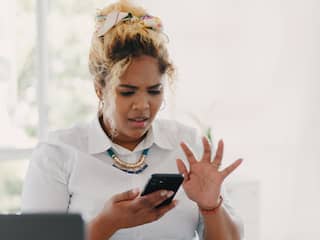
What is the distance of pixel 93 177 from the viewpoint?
1.87 m

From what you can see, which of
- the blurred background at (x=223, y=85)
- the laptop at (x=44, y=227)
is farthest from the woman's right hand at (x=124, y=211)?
A: the blurred background at (x=223, y=85)

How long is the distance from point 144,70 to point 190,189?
0.37 m

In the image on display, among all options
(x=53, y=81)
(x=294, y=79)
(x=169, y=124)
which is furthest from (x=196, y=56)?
(x=169, y=124)

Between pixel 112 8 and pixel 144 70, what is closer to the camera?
pixel 144 70

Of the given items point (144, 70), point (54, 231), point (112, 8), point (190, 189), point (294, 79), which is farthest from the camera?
point (294, 79)

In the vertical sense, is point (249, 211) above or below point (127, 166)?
below

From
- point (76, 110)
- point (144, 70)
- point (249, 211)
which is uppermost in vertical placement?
point (144, 70)

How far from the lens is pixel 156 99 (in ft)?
6.15

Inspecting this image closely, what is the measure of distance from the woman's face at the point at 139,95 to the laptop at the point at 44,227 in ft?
3.33

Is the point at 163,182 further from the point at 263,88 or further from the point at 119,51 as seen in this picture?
the point at 263,88

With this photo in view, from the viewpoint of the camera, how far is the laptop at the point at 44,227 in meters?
0.83

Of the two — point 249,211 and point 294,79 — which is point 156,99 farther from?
point 294,79

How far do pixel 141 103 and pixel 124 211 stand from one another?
1.12 ft

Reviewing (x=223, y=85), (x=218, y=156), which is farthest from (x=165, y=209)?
(x=223, y=85)
